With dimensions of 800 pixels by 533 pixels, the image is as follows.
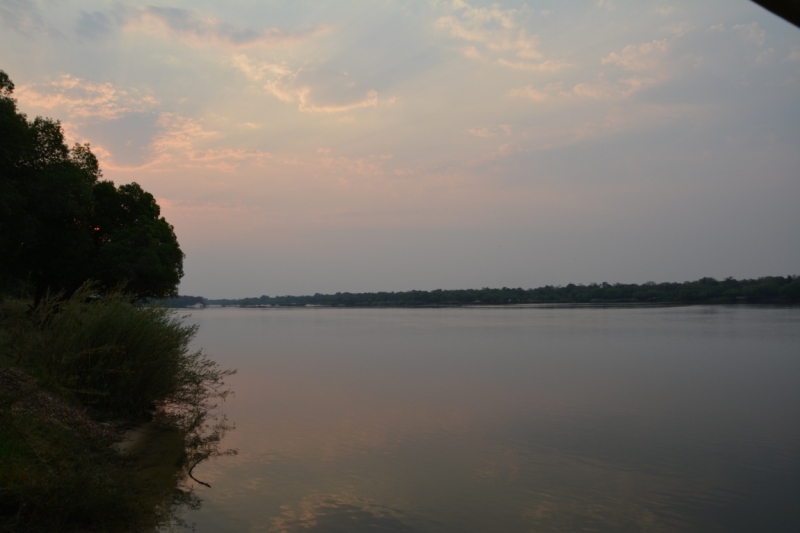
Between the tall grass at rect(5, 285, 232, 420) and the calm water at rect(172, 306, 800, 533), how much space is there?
7.01 feet

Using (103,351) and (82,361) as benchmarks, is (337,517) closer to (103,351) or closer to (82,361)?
(103,351)

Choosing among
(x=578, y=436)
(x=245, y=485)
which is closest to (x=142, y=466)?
(x=245, y=485)

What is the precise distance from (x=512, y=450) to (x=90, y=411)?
792 cm

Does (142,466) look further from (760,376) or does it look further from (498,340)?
(498,340)

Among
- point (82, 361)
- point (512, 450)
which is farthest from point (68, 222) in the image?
point (512, 450)

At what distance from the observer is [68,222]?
2397 centimetres

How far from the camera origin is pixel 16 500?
5.59m

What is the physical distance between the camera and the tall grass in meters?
11.0

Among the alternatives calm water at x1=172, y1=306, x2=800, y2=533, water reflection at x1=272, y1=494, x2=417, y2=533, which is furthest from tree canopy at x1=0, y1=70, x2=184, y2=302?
water reflection at x1=272, y1=494, x2=417, y2=533

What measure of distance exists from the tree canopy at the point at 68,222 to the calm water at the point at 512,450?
673 centimetres

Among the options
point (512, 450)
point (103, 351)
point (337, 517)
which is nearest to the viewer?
point (337, 517)

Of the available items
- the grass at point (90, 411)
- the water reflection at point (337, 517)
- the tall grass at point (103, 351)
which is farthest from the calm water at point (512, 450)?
the tall grass at point (103, 351)

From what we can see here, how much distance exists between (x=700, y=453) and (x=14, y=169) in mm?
21846

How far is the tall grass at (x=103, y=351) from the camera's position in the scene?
10977 mm
